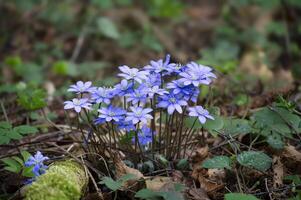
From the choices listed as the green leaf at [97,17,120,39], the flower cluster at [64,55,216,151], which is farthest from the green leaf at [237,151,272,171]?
the green leaf at [97,17,120,39]

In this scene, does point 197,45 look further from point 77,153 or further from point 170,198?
point 170,198

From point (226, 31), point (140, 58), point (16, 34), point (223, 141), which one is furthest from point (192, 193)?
point (16, 34)

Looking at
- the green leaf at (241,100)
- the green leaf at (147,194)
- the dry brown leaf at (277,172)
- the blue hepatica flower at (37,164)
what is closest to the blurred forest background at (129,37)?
the green leaf at (241,100)

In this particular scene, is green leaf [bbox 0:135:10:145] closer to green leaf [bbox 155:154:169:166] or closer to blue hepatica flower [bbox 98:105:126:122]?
blue hepatica flower [bbox 98:105:126:122]

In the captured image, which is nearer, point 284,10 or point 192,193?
point 192,193

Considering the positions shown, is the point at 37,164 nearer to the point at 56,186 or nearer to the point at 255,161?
the point at 56,186
